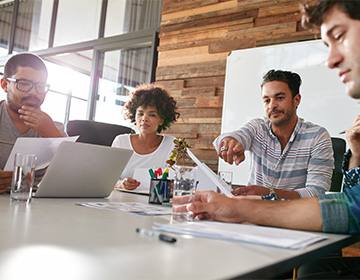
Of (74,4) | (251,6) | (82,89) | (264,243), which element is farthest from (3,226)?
(82,89)

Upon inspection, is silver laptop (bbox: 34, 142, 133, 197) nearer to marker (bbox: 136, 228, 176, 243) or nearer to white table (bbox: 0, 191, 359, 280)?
white table (bbox: 0, 191, 359, 280)

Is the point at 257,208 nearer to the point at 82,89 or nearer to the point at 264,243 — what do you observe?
the point at 264,243

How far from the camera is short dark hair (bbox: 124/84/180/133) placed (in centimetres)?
257

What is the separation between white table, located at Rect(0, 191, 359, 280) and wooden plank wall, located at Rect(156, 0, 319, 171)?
2.80 m

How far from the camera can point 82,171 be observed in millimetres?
1207

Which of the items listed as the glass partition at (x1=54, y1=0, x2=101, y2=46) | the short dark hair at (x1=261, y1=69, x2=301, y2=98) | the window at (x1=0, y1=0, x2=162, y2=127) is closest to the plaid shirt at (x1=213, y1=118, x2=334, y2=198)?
the short dark hair at (x1=261, y1=69, x2=301, y2=98)

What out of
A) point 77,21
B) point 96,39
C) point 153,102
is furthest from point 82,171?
point 77,21

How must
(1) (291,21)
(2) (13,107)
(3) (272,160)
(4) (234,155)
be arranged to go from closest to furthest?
(4) (234,155), (2) (13,107), (3) (272,160), (1) (291,21)

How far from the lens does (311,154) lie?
1.77 meters

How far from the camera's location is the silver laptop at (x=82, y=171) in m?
1.12

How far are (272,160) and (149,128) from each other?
940 mm

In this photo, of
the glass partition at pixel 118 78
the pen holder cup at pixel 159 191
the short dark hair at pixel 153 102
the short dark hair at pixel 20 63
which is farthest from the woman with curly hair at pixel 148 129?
the glass partition at pixel 118 78

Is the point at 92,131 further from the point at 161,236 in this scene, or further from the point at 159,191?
the point at 161,236

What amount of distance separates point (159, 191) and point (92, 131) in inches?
45.6
